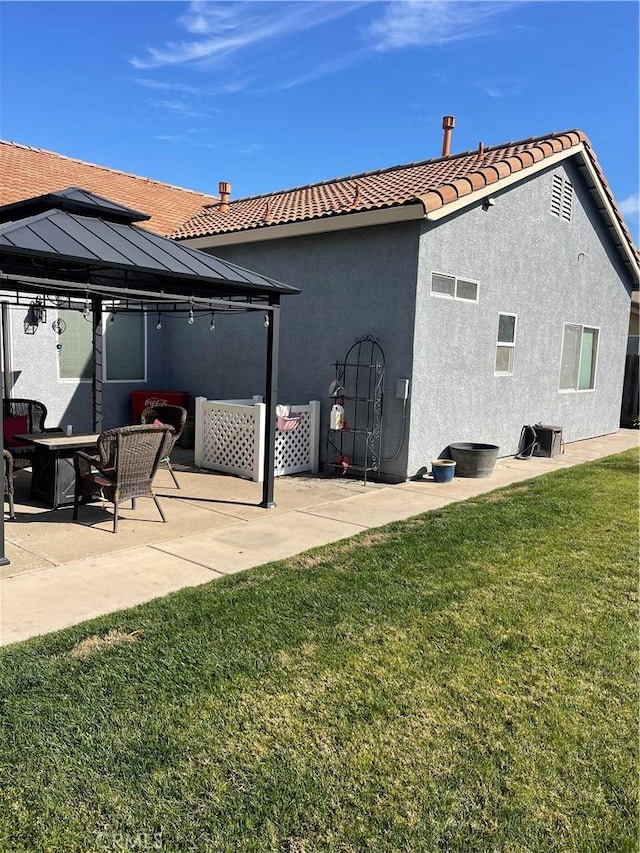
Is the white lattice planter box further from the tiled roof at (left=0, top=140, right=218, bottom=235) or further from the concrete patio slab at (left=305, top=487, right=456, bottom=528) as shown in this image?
the tiled roof at (left=0, top=140, right=218, bottom=235)

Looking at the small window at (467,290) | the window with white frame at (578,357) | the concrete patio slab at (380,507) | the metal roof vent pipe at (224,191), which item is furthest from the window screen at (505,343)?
the metal roof vent pipe at (224,191)

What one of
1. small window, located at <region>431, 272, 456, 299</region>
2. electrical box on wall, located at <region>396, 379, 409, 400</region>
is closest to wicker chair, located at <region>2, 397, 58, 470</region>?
electrical box on wall, located at <region>396, 379, 409, 400</region>

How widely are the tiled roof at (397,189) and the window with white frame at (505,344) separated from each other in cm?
234

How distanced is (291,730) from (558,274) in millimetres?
11167

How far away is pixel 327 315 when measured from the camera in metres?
9.63

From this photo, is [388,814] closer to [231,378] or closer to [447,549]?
[447,549]

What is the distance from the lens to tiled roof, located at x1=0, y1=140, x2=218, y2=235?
11.7 meters

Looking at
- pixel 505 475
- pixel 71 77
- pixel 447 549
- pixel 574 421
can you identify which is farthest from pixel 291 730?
pixel 574 421

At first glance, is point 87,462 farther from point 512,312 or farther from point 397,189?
point 512,312

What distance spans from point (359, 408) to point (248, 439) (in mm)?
1701

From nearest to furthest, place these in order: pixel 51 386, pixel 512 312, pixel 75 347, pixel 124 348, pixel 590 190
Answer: pixel 51 386 → pixel 75 347 → pixel 512 312 → pixel 124 348 → pixel 590 190

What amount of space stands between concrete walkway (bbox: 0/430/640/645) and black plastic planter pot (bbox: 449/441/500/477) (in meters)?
0.25

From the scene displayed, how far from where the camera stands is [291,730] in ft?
9.94

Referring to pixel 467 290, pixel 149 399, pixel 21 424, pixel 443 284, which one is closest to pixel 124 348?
pixel 149 399
